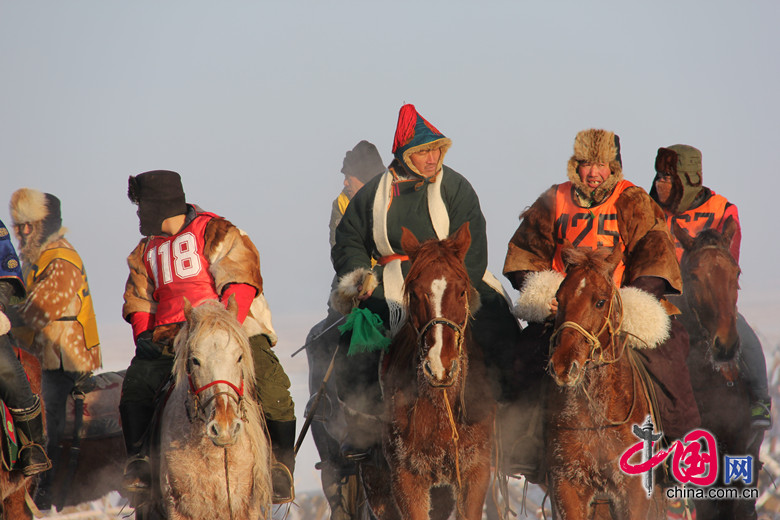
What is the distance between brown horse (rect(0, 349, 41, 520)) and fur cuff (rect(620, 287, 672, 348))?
5.23m

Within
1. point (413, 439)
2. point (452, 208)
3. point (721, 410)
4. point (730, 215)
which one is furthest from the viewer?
point (730, 215)

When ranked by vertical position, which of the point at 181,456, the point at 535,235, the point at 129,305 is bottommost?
→ the point at 181,456

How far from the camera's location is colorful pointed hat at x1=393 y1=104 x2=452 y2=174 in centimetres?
881

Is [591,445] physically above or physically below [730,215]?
below

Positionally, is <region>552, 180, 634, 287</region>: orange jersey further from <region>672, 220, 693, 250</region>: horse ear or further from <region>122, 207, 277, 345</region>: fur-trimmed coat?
<region>122, 207, 277, 345</region>: fur-trimmed coat

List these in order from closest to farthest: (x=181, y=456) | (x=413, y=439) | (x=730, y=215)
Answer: (x=181, y=456) < (x=413, y=439) < (x=730, y=215)

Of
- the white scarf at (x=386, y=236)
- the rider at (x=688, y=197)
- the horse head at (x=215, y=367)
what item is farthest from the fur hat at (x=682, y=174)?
the horse head at (x=215, y=367)

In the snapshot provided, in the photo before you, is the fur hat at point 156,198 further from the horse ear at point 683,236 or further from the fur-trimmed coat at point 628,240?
the horse ear at point 683,236

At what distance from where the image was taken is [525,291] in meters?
8.41

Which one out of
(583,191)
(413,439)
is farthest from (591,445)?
(583,191)

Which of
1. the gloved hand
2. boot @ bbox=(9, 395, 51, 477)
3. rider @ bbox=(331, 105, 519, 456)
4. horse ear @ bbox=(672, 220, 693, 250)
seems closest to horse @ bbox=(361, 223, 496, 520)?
rider @ bbox=(331, 105, 519, 456)

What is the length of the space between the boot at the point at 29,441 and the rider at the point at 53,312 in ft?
6.66

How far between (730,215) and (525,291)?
→ 318 cm

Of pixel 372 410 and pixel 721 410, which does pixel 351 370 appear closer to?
pixel 372 410
